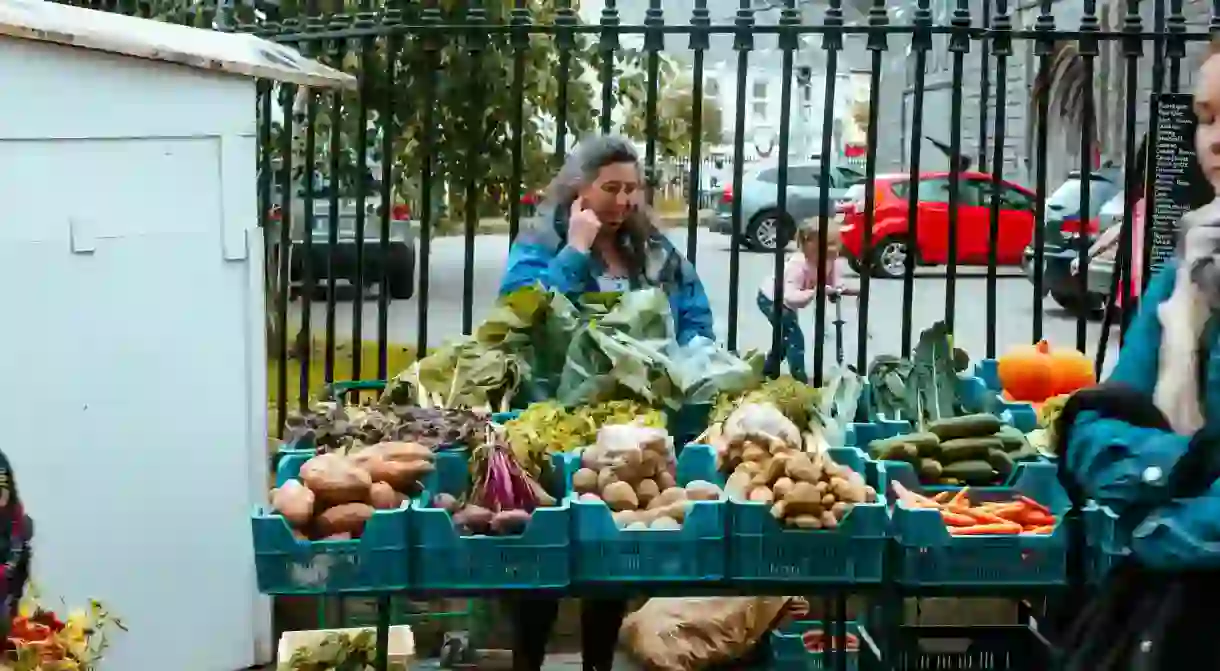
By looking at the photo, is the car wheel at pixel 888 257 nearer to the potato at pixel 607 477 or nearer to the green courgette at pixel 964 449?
the green courgette at pixel 964 449

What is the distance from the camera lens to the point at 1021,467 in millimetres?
4004

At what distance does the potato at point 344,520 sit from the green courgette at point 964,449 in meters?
1.58

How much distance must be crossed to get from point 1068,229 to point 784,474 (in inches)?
492

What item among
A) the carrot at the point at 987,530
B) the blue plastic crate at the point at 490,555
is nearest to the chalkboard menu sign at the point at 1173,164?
the carrot at the point at 987,530

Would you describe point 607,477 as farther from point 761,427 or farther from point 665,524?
point 761,427

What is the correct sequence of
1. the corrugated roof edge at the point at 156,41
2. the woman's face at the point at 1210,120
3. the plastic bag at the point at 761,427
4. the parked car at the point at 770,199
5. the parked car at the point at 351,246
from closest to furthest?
the woman's face at the point at 1210,120 < the plastic bag at the point at 761,427 < the corrugated roof edge at the point at 156,41 < the parked car at the point at 351,246 < the parked car at the point at 770,199

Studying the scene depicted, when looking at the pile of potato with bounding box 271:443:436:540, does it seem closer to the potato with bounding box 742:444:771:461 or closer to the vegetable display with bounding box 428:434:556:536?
the vegetable display with bounding box 428:434:556:536

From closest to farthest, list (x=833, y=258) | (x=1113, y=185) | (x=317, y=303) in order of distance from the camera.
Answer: (x=833, y=258), (x=1113, y=185), (x=317, y=303)

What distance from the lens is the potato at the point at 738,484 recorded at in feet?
12.3

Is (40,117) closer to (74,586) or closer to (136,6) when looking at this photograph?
(74,586)

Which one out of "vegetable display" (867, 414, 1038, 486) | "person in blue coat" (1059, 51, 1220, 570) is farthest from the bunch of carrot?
"person in blue coat" (1059, 51, 1220, 570)

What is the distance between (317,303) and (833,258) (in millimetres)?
9386

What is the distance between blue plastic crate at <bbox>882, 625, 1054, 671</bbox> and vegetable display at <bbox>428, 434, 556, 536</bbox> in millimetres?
1279

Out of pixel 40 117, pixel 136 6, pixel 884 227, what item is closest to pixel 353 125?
pixel 136 6
